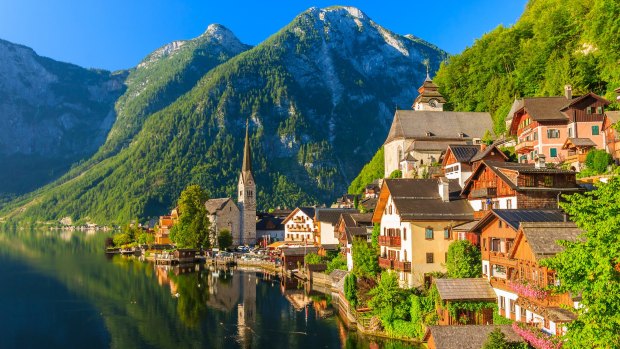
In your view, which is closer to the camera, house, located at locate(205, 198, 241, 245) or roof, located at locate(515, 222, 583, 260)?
roof, located at locate(515, 222, 583, 260)

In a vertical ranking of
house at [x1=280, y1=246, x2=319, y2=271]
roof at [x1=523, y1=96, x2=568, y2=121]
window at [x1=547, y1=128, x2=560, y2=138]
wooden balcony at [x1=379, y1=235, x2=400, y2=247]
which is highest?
roof at [x1=523, y1=96, x2=568, y2=121]

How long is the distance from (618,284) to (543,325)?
14026 millimetres

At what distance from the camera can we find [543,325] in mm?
34094

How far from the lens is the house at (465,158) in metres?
64.9

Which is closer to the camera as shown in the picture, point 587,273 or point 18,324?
point 587,273

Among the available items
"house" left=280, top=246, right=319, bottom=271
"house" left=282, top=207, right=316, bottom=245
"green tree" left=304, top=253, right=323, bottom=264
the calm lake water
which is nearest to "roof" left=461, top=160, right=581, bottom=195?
the calm lake water

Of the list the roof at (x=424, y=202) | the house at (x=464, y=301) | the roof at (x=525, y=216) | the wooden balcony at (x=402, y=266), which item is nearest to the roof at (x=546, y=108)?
the roof at (x=424, y=202)

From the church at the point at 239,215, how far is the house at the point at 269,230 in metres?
3.11

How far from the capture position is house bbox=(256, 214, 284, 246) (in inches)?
5822

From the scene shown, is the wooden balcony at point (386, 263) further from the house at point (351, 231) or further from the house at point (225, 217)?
the house at point (225, 217)

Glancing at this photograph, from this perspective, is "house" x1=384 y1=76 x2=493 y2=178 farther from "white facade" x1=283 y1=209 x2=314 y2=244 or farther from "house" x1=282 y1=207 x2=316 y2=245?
"white facade" x1=283 y1=209 x2=314 y2=244

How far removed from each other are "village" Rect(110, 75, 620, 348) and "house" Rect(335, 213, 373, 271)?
0.18 meters

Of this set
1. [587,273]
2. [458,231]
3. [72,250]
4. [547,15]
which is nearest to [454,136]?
[547,15]

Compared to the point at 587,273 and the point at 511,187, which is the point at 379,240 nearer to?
the point at 511,187
